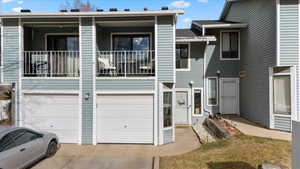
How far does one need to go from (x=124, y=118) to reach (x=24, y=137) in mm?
4017

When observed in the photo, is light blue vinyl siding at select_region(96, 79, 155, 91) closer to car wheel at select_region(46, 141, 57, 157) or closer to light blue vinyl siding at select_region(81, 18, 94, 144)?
light blue vinyl siding at select_region(81, 18, 94, 144)

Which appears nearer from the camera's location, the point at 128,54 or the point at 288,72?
the point at 288,72

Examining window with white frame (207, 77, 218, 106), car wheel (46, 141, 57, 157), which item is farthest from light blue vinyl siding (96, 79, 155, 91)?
window with white frame (207, 77, 218, 106)

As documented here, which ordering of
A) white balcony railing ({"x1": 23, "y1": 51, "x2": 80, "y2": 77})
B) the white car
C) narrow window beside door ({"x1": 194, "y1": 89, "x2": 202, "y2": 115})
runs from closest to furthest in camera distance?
the white car
white balcony railing ({"x1": 23, "y1": 51, "x2": 80, "y2": 77})
narrow window beside door ({"x1": 194, "y1": 89, "x2": 202, "y2": 115})

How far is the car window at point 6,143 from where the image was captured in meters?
5.77

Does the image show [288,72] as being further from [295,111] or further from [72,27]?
[72,27]

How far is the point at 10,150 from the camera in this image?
5.86 meters

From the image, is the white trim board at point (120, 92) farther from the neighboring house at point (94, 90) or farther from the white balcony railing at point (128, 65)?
the white balcony railing at point (128, 65)

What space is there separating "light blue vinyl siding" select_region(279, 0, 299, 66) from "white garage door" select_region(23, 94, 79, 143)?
363 inches

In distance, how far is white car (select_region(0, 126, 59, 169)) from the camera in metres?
5.73

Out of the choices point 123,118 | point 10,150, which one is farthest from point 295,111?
point 10,150

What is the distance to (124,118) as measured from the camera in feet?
31.5

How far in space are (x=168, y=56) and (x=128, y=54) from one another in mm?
2223

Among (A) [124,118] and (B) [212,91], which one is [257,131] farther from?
(A) [124,118]
